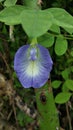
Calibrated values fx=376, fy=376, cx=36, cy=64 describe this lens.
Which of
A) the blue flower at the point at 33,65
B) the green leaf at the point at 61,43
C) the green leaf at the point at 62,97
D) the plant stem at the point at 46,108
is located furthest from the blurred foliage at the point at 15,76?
the blue flower at the point at 33,65

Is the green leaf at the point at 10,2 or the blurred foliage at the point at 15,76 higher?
the green leaf at the point at 10,2

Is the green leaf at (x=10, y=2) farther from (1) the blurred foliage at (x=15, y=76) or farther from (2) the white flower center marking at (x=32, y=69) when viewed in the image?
(1) the blurred foliage at (x=15, y=76)

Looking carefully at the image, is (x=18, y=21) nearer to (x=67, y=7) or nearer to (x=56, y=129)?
(x=56, y=129)

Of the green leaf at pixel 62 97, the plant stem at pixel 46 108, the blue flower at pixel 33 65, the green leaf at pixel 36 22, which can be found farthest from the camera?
the green leaf at pixel 62 97

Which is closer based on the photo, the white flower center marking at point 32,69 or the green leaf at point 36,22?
the green leaf at point 36,22

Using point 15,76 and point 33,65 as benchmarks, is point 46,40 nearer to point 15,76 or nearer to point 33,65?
point 33,65

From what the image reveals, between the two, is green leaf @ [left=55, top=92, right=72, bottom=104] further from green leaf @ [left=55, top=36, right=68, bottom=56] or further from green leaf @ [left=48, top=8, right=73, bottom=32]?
green leaf @ [left=48, top=8, right=73, bottom=32]
